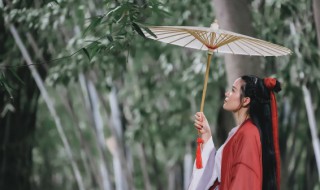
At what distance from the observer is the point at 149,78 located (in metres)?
12.3

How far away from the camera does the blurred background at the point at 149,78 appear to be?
27.9 feet

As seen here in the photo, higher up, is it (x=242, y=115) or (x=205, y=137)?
(x=242, y=115)

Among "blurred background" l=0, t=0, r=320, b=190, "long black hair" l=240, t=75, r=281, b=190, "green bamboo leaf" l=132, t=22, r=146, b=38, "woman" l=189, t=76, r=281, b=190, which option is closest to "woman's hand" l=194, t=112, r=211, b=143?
"woman" l=189, t=76, r=281, b=190

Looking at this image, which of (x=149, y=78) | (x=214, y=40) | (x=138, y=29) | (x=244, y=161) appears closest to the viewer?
(x=244, y=161)

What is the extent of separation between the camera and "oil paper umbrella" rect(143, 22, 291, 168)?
5082 millimetres

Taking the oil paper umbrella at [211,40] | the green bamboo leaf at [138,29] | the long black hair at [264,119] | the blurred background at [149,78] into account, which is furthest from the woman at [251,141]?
the blurred background at [149,78]

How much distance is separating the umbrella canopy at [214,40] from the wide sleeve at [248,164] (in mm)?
587

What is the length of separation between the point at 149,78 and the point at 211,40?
23.4 ft

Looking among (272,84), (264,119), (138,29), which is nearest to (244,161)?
(264,119)

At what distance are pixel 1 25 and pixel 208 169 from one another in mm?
4987

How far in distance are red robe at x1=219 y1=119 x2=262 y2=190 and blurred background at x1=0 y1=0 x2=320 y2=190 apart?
1.17m

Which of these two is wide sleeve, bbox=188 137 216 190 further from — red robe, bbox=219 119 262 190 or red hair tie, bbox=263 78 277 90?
red hair tie, bbox=263 78 277 90

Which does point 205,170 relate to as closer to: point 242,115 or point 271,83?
point 242,115

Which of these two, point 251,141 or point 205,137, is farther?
point 205,137
